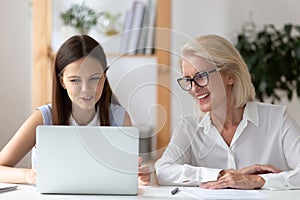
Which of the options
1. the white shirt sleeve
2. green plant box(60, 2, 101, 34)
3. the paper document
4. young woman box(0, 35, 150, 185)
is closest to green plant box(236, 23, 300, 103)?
green plant box(60, 2, 101, 34)

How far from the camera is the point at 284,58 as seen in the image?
348 cm

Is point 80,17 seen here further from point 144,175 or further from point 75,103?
point 144,175

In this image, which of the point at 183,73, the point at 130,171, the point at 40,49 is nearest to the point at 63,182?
the point at 130,171

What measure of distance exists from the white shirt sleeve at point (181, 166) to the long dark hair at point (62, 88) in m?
0.25

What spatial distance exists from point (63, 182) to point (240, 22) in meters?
2.37

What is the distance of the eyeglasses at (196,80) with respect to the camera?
198cm

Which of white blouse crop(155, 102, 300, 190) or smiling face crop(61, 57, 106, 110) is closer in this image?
smiling face crop(61, 57, 106, 110)

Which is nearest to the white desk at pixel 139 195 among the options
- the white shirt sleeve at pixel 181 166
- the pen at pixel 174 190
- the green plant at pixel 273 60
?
the pen at pixel 174 190

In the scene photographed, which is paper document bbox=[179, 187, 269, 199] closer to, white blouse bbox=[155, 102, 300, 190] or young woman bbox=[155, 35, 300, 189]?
young woman bbox=[155, 35, 300, 189]

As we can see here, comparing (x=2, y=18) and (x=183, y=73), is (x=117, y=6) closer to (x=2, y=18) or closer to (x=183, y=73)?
(x=2, y=18)

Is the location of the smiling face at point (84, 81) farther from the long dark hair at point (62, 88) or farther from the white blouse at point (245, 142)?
the white blouse at point (245, 142)

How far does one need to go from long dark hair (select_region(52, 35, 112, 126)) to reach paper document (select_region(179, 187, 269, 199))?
1.40 feet

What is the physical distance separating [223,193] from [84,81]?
0.56 metres

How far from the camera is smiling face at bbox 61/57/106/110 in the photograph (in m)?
1.86
